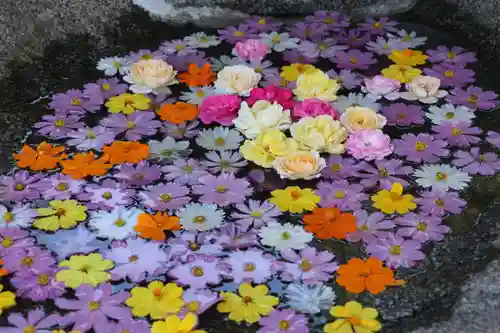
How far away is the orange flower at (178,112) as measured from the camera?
1.68 metres

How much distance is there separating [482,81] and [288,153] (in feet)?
1.76

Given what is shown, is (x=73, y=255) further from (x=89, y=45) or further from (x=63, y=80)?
(x=89, y=45)

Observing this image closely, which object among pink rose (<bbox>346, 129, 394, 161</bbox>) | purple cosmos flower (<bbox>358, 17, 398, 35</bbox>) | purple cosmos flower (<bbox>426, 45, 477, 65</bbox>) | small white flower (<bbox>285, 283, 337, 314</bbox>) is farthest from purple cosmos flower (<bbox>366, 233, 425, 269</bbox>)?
purple cosmos flower (<bbox>358, 17, 398, 35</bbox>)

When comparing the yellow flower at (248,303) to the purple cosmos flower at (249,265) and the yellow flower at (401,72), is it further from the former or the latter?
the yellow flower at (401,72)

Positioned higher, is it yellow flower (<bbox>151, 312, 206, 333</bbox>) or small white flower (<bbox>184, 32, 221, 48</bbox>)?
small white flower (<bbox>184, 32, 221, 48</bbox>)

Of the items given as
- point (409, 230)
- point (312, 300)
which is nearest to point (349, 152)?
point (409, 230)

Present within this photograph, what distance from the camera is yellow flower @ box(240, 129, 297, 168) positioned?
1557 mm

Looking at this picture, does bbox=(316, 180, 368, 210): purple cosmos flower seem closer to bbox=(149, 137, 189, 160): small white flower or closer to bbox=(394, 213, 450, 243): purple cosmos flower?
bbox=(394, 213, 450, 243): purple cosmos flower

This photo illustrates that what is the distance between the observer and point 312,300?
4.17 feet

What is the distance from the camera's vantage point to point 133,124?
1.65 meters

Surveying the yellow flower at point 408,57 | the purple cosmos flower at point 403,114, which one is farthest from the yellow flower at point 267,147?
the yellow flower at point 408,57

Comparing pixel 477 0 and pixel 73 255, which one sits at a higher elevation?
pixel 477 0

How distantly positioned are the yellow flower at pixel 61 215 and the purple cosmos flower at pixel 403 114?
64 centimetres

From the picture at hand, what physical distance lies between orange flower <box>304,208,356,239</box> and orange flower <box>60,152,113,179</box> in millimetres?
390
